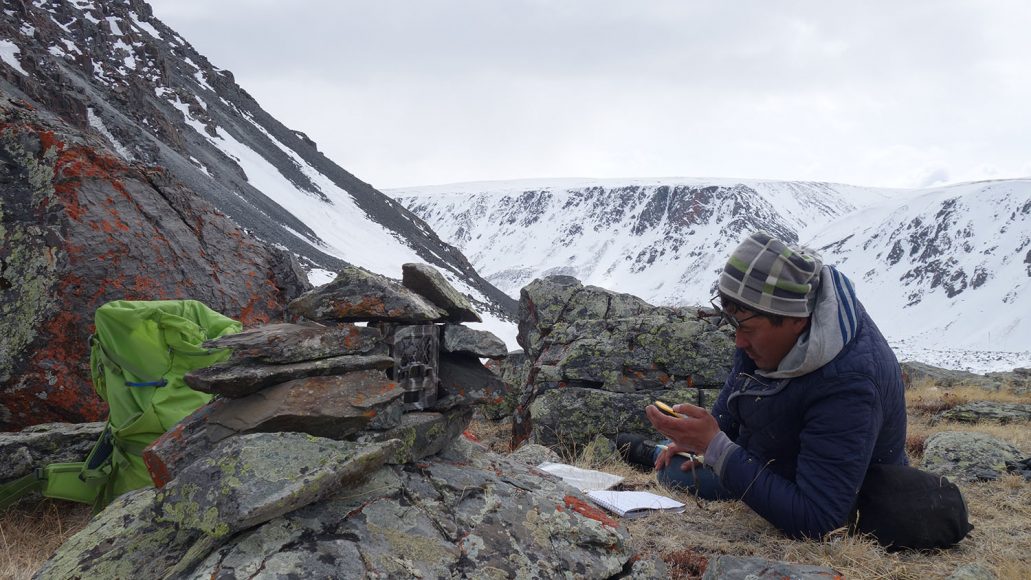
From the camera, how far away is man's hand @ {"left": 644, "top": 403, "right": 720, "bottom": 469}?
3.96 metres

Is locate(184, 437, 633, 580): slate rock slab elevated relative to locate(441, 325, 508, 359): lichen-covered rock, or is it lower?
lower

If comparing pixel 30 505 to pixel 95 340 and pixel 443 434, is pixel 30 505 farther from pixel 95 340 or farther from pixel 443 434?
pixel 443 434

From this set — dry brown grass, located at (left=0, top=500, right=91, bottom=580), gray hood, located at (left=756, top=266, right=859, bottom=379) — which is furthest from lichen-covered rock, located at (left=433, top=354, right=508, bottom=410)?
dry brown grass, located at (left=0, top=500, right=91, bottom=580)

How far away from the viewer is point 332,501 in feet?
9.91

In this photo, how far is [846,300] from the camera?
11.9 feet

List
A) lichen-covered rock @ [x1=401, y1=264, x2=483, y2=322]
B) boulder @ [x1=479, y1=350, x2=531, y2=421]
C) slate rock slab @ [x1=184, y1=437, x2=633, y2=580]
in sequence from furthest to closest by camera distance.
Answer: boulder @ [x1=479, y1=350, x2=531, y2=421]
lichen-covered rock @ [x1=401, y1=264, x2=483, y2=322]
slate rock slab @ [x1=184, y1=437, x2=633, y2=580]

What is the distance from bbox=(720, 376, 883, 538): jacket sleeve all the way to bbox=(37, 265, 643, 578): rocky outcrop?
836 millimetres

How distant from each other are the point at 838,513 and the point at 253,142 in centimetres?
7070

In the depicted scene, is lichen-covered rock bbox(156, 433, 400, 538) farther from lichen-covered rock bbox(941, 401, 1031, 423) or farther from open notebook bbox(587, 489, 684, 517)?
lichen-covered rock bbox(941, 401, 1031, 423)

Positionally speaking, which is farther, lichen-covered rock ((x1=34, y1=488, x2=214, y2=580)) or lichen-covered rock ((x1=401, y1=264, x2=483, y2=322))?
lichen-covered rock ((x1=401, y1=264, x2=483, y2=322))

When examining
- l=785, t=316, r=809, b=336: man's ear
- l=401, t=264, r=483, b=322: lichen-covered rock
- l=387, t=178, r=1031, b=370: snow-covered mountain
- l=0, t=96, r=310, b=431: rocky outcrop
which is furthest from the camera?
l=387, t=178, r=1031, b=370: snow-covered mountain

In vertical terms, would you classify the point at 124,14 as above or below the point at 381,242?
above

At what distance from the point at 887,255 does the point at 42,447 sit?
156923 millimetres

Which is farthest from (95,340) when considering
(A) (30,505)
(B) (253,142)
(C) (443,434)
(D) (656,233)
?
(D) (656,233)
